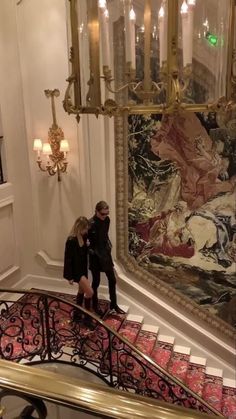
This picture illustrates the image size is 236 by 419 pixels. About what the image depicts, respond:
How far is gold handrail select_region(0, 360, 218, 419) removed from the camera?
0.84 m

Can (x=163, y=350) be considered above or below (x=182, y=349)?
above

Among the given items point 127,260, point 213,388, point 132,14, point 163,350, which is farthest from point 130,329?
point 132,14

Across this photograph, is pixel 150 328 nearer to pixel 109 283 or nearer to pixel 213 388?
pixel 109 283

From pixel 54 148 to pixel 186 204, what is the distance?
2.06 metres

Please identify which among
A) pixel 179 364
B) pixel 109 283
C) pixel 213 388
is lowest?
pixel 213 388

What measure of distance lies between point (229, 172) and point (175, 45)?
4.11 m

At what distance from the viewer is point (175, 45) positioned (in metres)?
1.31

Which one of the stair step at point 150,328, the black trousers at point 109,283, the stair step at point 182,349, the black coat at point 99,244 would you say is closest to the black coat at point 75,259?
the black coat at point 99,244

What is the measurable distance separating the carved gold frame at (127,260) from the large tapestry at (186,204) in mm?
69

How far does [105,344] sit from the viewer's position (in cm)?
482

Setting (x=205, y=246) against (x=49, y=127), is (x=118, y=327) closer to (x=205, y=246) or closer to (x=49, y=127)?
(x=205, y=246)

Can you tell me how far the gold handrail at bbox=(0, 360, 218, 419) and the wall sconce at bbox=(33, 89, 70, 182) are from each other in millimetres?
4477

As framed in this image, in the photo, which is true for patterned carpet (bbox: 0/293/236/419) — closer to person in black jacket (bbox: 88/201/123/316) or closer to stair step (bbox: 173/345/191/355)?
stair step (bbox: 173/345/191/355)

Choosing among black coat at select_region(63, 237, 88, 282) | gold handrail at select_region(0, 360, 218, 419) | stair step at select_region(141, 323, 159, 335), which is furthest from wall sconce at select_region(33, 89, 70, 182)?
gold handrail at select_region(0, 360, 218, 419)
